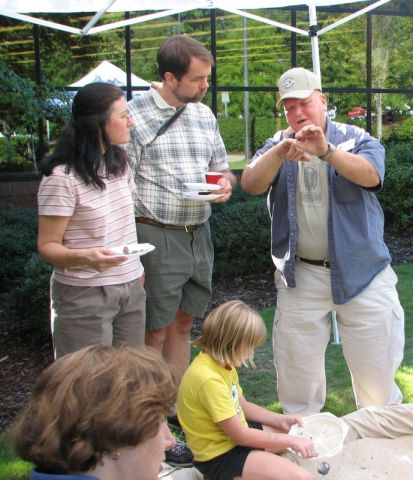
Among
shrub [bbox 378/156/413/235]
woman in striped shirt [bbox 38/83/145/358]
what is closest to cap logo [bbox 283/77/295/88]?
woman in striped shirt [bbox 38/83/145/358]

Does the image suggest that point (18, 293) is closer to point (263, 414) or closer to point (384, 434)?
point (263, 414)

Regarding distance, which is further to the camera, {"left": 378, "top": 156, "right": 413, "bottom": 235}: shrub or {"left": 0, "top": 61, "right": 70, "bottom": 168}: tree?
{"left": 378, "top": 156, "right": 413, "bottom": 235}: shrub

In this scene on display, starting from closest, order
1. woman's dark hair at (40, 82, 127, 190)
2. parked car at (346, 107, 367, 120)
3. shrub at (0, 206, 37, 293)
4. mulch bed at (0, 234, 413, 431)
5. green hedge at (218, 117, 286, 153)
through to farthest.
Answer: woman's dark hair at (40, 82, 127, 190), mulch bed at (0, 234, 413, 431), shrub at (0, 206, 37, 293), green hedge at (218, 117, 286, 153), parked car at (346, 107, 367, 120)

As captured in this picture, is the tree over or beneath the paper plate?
over

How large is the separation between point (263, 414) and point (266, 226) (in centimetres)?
414

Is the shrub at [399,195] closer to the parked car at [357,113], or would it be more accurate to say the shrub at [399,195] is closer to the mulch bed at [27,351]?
the parked car at [357,113]

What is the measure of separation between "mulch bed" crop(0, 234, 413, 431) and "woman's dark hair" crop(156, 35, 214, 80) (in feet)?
7.27

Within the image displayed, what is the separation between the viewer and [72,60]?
371 inches

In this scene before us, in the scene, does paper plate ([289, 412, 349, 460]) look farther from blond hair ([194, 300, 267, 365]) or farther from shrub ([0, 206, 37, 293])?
shrub ([0, 206, 37, 293])

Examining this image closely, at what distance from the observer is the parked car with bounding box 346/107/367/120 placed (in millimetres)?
11349

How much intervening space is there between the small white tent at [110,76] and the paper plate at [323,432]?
23.5ft

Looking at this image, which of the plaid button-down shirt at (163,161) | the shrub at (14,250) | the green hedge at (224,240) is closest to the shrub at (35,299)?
the green hedge at (224,240)

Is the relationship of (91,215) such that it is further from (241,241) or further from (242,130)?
(242,130)

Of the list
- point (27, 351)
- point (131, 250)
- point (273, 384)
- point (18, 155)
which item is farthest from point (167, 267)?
point (18, 155)
